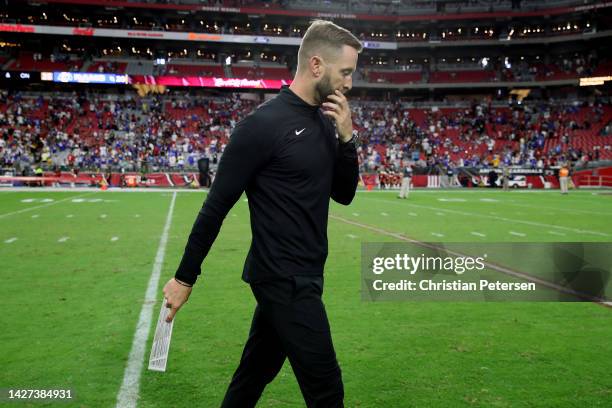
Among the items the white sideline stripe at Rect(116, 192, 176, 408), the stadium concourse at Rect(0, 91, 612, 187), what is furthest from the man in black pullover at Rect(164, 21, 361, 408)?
the stadium concourse at Rect(0, 91, 612, 187)

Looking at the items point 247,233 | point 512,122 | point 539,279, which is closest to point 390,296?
point 539,279

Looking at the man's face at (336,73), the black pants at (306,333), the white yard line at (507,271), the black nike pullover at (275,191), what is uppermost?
the man's face at (336,73)

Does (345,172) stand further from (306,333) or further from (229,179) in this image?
(306,333)

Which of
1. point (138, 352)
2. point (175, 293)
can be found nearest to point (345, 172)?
point (175, 293)

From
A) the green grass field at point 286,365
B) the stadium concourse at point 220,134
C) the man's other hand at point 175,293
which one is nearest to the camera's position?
the man's other hand at point 175,293

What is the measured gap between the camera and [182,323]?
5684 millimetres

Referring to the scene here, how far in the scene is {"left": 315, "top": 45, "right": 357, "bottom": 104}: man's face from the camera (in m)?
2.64

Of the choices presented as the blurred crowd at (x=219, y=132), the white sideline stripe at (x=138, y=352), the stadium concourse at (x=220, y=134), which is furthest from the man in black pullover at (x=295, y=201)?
the blurred crowd at (x=219, y=132)

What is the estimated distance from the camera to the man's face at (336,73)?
2.64m

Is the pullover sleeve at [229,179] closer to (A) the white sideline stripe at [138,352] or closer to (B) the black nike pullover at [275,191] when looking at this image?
(B) the black nike pullover at [275,191]

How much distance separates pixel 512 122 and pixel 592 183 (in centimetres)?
1456

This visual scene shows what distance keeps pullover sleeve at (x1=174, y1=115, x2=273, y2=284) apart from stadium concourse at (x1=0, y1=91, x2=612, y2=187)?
124 feet

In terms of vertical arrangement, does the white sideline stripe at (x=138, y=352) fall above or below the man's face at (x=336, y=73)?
below

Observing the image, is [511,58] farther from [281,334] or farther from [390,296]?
[281,334]
